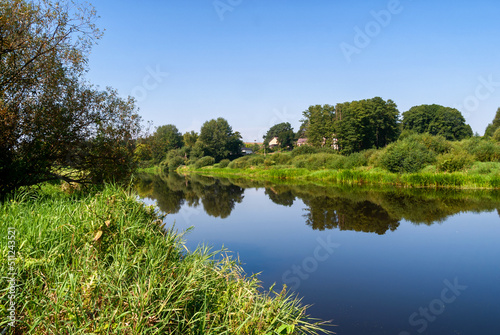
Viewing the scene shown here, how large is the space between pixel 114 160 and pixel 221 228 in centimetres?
454

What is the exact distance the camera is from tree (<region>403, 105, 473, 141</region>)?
207 feet

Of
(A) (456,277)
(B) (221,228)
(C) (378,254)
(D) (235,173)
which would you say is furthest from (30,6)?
(D) (235,173)

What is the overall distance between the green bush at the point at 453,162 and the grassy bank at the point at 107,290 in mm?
22461

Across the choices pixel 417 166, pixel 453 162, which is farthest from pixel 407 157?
pixel 453 162

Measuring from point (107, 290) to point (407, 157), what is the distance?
2488 cm

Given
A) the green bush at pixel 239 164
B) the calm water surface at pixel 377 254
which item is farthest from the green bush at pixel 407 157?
the green bush at pixel 239 164

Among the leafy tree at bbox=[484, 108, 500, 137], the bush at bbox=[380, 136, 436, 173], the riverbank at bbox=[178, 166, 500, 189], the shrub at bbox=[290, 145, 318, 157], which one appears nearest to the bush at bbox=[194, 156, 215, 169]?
the shrub at bbox=[290, 145, 318, 157]

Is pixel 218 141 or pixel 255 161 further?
pixel 218 141

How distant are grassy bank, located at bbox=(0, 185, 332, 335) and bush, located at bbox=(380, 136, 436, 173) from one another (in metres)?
22.6

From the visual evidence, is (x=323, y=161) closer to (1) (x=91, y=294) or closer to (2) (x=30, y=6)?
(2) (x=30, y=6)

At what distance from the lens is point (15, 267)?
3.30 metres

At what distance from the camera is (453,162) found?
21438 millimetres

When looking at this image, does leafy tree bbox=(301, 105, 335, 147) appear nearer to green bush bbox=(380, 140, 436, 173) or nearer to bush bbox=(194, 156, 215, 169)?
bush bbox=(194, 156, 215, 169)

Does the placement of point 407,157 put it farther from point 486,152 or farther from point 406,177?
point 486,152
